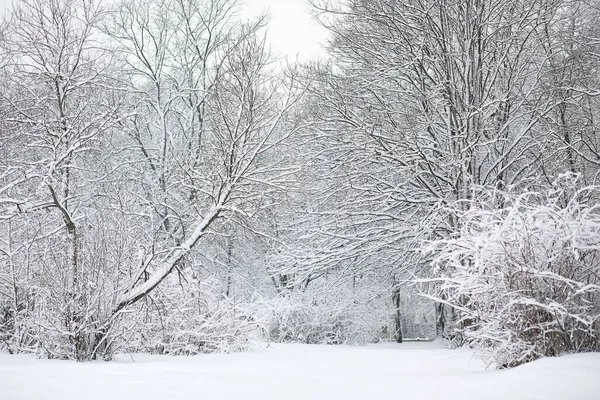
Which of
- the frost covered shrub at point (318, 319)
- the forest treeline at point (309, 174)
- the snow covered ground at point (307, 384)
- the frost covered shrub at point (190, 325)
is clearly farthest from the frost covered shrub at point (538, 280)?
the frost covered shrub at point (318, 319)

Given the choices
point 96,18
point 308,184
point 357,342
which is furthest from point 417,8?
point 357,342

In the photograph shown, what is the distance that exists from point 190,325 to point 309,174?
5738mm

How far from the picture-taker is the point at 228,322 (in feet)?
27.2

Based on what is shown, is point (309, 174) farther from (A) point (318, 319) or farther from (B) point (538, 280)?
(B) point (538, 280)

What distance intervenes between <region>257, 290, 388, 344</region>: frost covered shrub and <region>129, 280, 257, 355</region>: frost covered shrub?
3.21 meters

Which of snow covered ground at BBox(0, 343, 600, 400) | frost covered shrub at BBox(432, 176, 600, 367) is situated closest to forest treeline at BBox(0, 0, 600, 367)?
frost covered shrub at BBox(432, 176, 600, 367)

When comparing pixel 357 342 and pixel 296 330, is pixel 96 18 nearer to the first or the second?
pixel 296 330

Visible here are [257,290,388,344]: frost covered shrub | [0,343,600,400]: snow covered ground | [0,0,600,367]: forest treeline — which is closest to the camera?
[0,343,600,400]: snow covered ground

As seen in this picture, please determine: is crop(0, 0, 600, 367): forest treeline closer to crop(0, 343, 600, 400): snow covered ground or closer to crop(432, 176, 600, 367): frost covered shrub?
crop(432, 176, 600, 367): frost covered shrub

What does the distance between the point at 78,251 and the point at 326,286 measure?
8.63 meters

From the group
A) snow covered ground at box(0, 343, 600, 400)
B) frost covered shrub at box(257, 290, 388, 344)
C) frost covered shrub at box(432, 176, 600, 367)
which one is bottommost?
frost covered shrub at box(257, 290, 388, 344)

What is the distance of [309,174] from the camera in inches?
500

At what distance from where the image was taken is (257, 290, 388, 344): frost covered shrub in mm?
12609

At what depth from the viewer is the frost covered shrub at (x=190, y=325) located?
7.65 m
